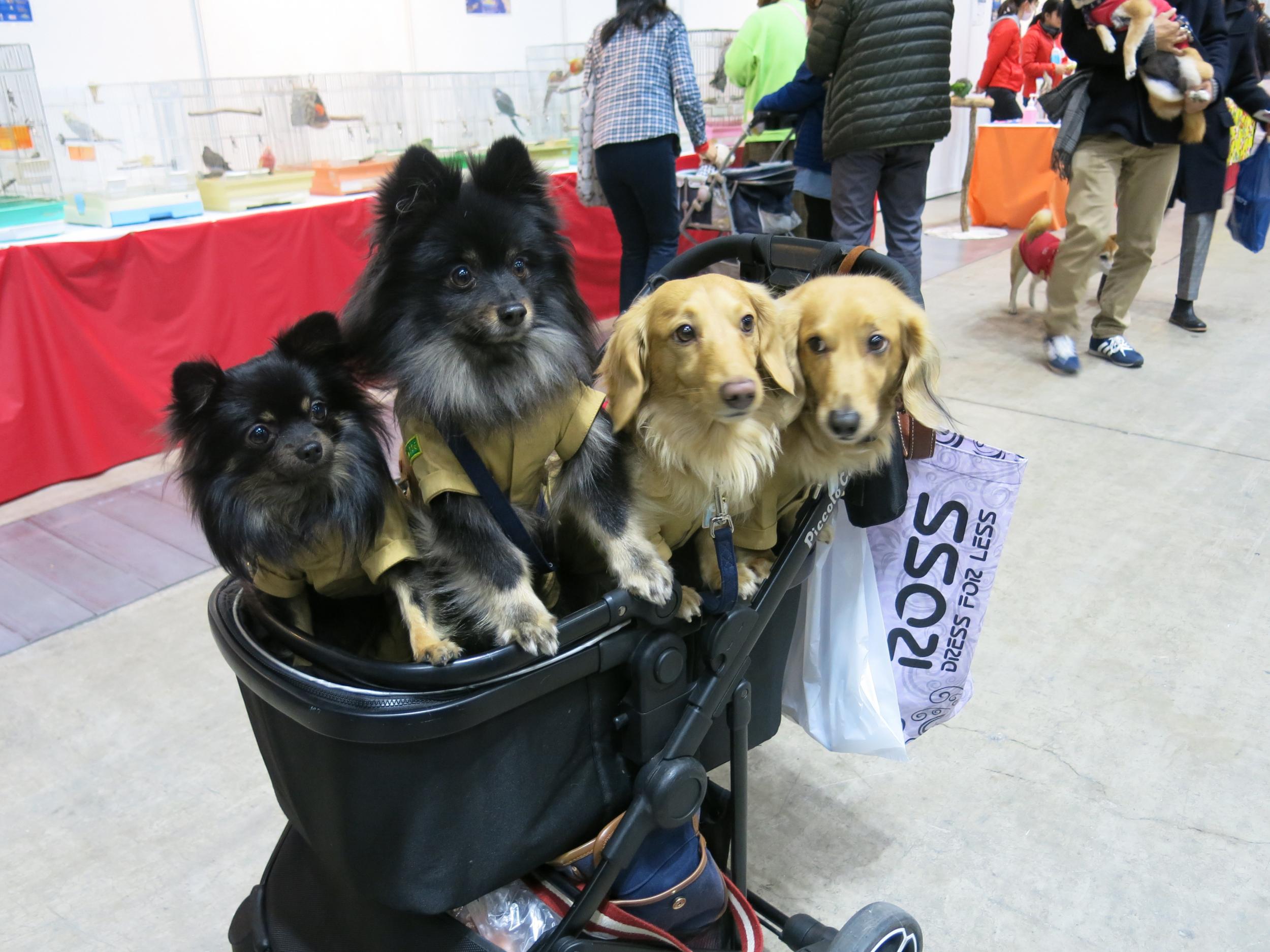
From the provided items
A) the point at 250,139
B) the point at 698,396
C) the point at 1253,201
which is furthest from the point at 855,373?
the point at 1253,201

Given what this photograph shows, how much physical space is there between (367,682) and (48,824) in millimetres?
1516

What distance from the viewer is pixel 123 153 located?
408 cm

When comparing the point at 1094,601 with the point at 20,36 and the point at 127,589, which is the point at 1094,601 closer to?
the point at 127,589

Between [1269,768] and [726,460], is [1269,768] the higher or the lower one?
the lower one

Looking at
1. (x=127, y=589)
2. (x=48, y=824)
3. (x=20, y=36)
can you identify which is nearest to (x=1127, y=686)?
(x=48, y=824)

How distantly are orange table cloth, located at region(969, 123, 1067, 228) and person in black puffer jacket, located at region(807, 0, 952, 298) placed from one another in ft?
15.0

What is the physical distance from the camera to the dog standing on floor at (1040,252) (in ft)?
16.4

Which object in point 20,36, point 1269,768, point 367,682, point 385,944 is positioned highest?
point 20,36

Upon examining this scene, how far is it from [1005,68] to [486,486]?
28.2 feet

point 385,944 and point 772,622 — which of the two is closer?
point 385,944

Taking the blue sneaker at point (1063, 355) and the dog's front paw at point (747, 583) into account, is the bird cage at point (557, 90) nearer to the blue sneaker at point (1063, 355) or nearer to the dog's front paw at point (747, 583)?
the blue sneaker at point (1063, 355)

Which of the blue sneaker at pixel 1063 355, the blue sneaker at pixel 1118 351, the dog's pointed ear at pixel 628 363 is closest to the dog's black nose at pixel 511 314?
the dog's pointed ear at pixel 628 363

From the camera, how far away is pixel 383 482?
1334 mm

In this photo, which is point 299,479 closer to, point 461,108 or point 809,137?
point 809,137
